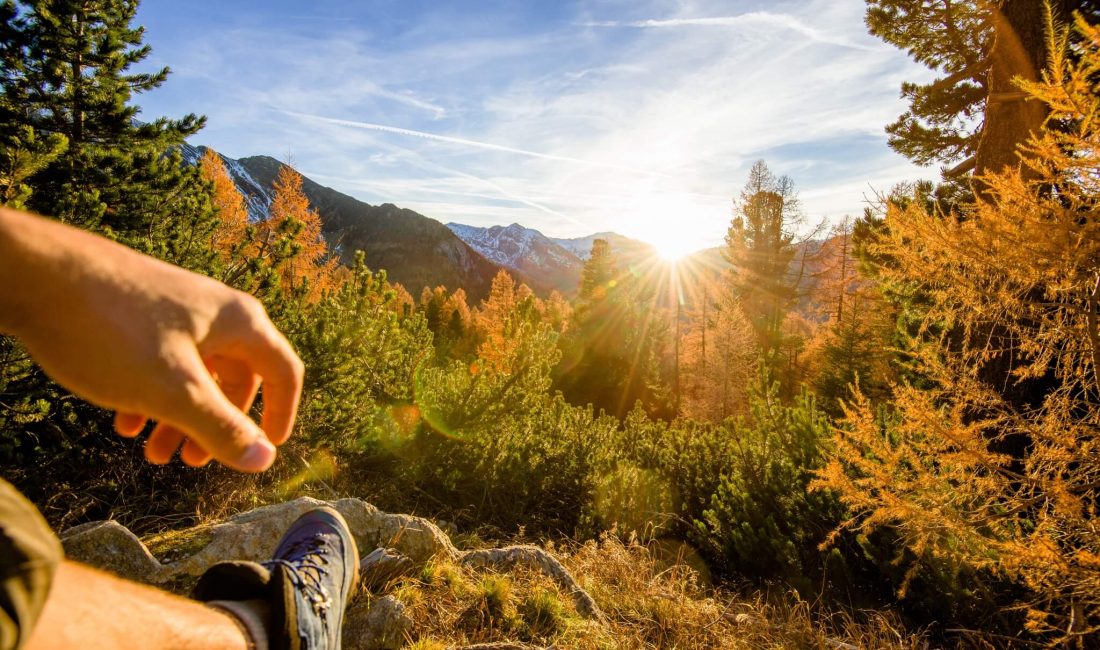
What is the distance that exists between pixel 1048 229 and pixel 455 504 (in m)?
6.14

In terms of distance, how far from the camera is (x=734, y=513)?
Result: 6645 mm

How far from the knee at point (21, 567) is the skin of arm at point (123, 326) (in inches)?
6.8

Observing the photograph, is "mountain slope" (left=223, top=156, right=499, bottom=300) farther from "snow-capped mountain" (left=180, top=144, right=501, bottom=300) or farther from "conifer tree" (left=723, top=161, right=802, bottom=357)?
"conifer tree" (left=723, top=161, right=802, bottom=357)

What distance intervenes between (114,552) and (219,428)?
285 centimetres

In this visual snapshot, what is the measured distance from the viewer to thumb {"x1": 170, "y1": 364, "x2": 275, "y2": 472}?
768mm

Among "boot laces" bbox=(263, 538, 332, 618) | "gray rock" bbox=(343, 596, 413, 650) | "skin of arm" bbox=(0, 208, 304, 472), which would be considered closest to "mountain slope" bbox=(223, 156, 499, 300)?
"gray rock" bbox=(343, 596, 413, 650)

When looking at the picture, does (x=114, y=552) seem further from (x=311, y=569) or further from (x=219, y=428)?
(x=219, y=428)

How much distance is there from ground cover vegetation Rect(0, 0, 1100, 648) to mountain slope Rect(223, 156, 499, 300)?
3697 inches

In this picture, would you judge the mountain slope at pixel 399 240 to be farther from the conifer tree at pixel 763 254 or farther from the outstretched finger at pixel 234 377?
the outstretched finger at pixel 234 377

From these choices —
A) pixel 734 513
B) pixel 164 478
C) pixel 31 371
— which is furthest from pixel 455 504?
pixel 31 371

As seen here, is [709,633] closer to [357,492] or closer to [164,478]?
[357,492]

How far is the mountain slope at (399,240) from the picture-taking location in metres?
107

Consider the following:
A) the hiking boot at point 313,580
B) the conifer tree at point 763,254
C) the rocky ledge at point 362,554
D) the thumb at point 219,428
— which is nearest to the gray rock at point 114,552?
the rocky ledge at point 362,554

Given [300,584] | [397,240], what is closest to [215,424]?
[300,584]
